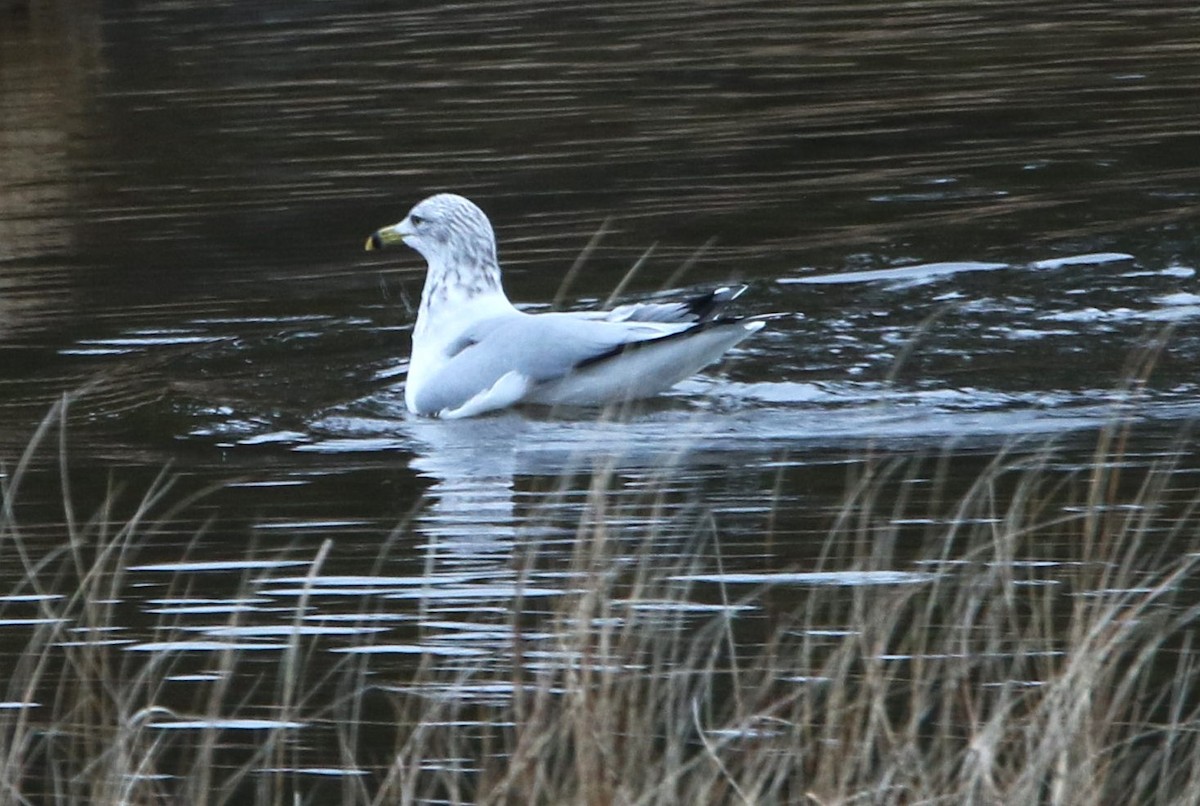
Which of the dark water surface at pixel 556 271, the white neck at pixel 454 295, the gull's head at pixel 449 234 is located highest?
the gull's head at pixel 449 234

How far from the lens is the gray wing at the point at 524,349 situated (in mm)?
9609

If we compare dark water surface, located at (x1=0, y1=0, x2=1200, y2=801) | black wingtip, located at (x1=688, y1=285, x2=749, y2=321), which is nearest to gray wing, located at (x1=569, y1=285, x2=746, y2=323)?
black wingtip, located at (x1=688, y1=285, x2=749, y2=321)

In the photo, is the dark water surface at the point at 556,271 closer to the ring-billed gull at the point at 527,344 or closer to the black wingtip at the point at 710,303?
the ring-billed gull at the point at 527,344

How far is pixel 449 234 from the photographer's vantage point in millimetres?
10508

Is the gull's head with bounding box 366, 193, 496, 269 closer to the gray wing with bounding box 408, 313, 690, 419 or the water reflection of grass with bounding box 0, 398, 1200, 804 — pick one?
the gray wing with bounding box 408, 313, 690, 419

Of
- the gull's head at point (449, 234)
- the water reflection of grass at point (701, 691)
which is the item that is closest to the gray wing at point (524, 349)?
the gull's head at point (449, 234)

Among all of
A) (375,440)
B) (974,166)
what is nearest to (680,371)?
(375,440)

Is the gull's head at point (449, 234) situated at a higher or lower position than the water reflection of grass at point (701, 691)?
higher

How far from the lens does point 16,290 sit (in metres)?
13.4

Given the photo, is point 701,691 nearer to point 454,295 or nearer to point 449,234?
point 454,295

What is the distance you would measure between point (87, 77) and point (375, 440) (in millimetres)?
13634

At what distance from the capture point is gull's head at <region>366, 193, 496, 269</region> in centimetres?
1046

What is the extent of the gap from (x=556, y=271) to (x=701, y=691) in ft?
23.7

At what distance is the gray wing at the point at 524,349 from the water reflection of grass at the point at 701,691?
2.00m
